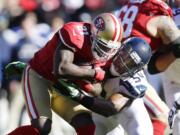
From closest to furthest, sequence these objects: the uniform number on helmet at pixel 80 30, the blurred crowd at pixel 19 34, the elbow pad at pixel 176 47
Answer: the uniform number on helmet at pixel 80 30 → the elbow pad at pixel 176 47 → the blurred crowd at pixel 19 34

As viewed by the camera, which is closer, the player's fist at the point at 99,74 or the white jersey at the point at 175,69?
the player's fist at the point at 99,74

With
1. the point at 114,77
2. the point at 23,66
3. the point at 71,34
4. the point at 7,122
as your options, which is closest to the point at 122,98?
the point at 114,77

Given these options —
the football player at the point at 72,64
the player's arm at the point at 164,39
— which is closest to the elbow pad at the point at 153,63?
the player's arm at the point at 164,39

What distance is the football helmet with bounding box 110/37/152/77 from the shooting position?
4.54 m

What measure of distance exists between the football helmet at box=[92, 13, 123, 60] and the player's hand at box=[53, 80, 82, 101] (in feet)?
0.82

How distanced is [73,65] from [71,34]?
0.63 feet

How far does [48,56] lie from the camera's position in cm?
483

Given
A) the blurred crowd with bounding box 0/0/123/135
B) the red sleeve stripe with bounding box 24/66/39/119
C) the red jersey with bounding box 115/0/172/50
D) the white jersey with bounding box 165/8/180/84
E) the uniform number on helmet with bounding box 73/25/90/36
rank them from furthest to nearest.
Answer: the blurred crowd with bounding box 0/0/123/135, the white jersey with bounding box 165/8/180/84, the red jersey with bounding box 115/0/172/50, the red sleeve stripe with bounding box 24/66/39/119, the uniform number on helmet with bounding box 73/25/90/36

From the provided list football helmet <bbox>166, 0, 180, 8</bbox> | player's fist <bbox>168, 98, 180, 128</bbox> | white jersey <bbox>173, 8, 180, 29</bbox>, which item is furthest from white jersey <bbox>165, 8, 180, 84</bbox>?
player's fist <bbox>168, 98, 180, 128</bbox>

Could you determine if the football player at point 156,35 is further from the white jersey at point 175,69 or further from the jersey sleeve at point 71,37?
the jersey sleeve at point 71,37

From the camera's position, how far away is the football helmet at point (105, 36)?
15.1 feet

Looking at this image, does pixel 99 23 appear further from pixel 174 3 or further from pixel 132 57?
pixel 174 3

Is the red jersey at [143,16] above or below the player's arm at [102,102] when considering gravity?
above

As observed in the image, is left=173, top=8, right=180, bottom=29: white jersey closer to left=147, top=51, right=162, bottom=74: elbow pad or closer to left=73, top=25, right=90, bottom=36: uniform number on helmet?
left=147, top=51, right=162, bottom=74: elbow pad
